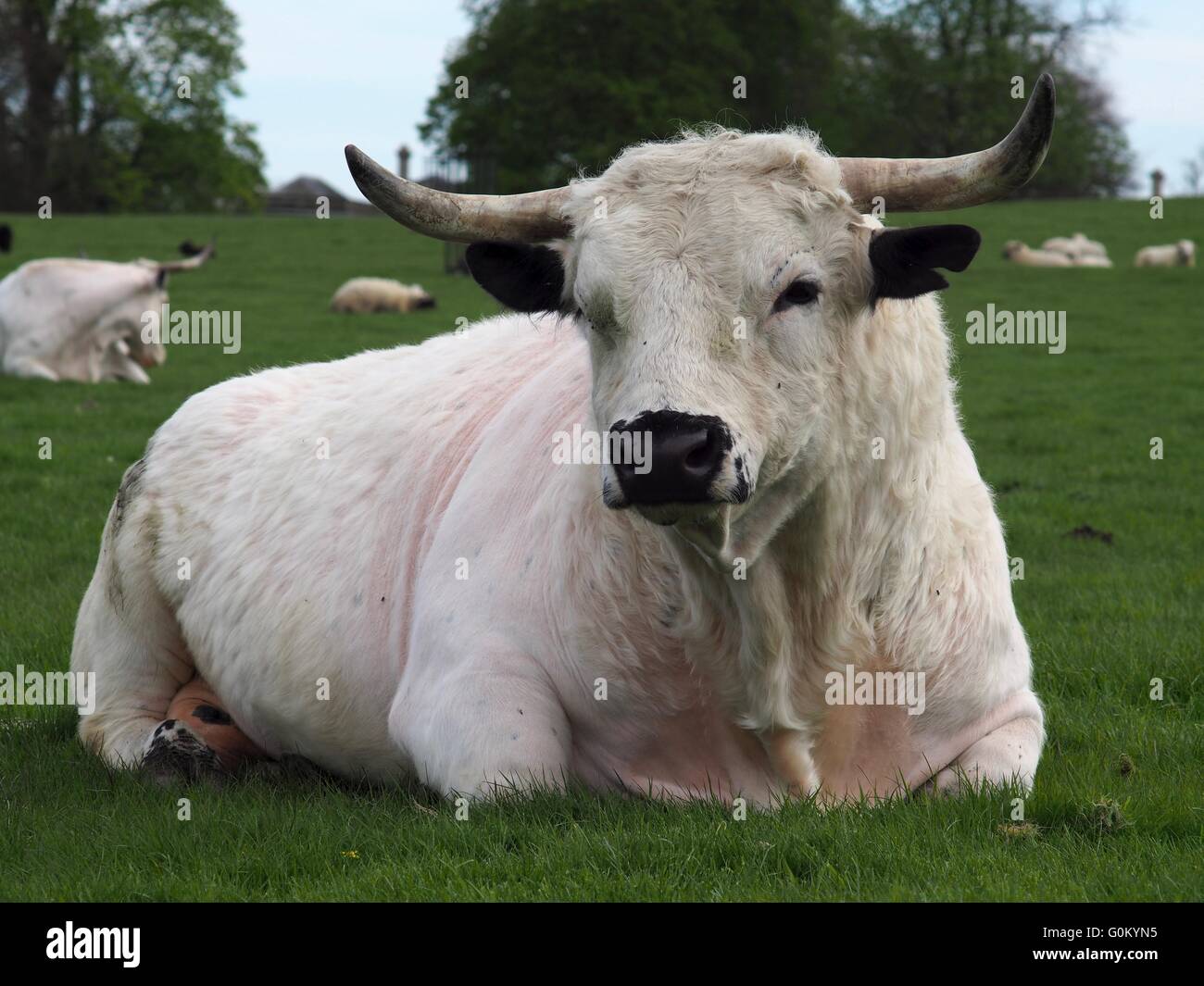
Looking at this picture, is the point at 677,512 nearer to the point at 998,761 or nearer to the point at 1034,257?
the point at 998,761

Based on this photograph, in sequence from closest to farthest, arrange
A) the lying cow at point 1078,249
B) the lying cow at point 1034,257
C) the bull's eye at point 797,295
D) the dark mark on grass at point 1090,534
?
1. the bull's eye at point 797,295
2. the dark mark on grass at point 1090,534
3. the lying cow at point 1034,257
4. the lying cow at point 1078,249

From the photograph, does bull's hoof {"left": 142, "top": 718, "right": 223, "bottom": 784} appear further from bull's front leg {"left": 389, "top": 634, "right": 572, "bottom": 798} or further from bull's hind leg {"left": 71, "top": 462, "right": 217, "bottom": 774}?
bull's front leg {"left": 389, "top": 634, "right": 572, "bottom": 798}

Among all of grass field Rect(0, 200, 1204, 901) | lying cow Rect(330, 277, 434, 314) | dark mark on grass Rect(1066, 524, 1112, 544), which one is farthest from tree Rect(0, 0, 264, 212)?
dark mark on grass Rect(1066, 524, 1112, 544)

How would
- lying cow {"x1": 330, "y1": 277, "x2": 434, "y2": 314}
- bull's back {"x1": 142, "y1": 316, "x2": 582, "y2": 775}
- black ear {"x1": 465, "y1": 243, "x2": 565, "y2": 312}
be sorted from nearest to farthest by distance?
black ear {"x1": 465, "y1": 243, "x2": 565, "y2": 312} < bull's back {"x1": 142, "y1": 316, "x2": 582, "y2": 775} < lying cow {"x1": 330, "y1": 277, "x2": 434, "y2": 314}

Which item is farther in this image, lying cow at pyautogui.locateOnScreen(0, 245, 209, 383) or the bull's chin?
lying cow at pyautogui.locateOnScreen(0, 245, 209, 383)

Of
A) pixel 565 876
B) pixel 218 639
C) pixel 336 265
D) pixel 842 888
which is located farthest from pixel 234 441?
pixel 336 265

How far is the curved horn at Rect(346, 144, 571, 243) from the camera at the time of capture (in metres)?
4.86

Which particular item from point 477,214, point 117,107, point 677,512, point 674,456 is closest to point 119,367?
point 477,214

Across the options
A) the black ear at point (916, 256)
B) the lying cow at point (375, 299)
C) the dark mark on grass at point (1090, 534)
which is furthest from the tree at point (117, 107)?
the black ear at point (916, 256)

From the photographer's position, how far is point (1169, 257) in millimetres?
32562

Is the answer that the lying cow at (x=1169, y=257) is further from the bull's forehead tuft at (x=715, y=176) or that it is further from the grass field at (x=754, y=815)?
the bull's forehead tuft at (x=715, y=176)

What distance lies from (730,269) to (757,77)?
53299 mm

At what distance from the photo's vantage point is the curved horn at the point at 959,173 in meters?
4.36

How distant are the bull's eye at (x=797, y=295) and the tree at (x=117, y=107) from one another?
61.0m
